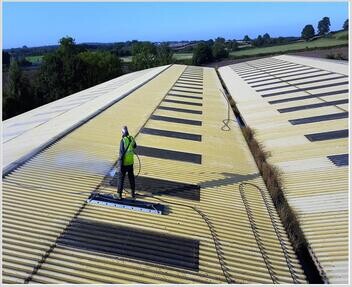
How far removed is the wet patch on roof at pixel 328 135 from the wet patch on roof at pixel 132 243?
1092 cm

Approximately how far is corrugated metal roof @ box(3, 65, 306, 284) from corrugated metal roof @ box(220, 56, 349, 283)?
100 cm

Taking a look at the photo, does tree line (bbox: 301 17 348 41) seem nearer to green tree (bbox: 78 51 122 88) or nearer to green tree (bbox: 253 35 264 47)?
green tree (bbox: 253 35 264 47)

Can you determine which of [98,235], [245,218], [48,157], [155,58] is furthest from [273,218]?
[155,58]

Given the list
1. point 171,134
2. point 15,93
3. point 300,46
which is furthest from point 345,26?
point 171,134

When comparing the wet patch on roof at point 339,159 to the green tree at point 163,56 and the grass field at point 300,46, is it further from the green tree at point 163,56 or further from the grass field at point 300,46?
the green tree at point 163,56

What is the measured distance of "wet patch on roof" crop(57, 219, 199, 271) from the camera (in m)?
10.3

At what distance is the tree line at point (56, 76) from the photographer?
5103 cm

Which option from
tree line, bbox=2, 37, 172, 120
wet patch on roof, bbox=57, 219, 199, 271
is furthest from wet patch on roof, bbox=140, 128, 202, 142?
tree line, bbox=2, 37, 172, 120

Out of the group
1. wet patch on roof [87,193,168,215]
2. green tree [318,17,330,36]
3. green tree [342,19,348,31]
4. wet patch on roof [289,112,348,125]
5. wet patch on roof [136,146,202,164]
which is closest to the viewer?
wet patch on roof [87,193,168,215]

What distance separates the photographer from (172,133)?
21.0m

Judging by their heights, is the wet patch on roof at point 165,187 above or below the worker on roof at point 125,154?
below

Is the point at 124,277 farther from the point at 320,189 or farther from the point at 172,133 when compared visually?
the point at 172,133

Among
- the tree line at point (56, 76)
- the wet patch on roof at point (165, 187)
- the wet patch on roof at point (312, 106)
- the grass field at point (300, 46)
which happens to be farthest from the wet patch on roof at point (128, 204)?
the grass field at point (300, 46)

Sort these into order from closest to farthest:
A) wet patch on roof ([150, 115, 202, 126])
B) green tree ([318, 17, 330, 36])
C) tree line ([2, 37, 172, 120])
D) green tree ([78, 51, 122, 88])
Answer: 1. wet patch on roof ([150, 115, 202, 126])
2. tree line ([2, 37, 172, 120])
3. green tree ([78, 51, 122, 88])
4. green tree ([318, 17, 330, 36])
